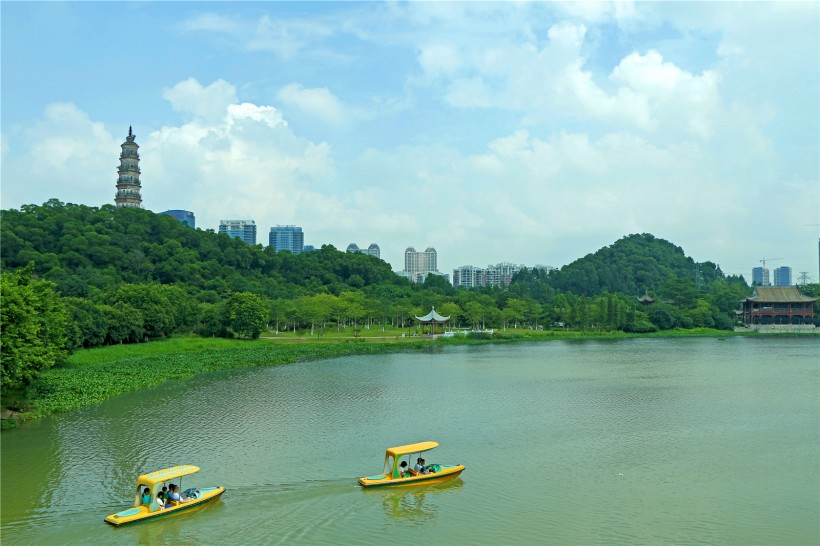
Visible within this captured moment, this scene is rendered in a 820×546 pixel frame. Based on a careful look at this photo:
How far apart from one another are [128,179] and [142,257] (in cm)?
3080

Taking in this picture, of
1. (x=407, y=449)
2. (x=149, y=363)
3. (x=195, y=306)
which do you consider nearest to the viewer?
(x=407, y=449)

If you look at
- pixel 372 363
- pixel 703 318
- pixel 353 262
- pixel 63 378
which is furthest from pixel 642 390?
pixel 353 262

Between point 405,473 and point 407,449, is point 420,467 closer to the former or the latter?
point 405,473

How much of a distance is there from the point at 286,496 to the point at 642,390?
76.2ft

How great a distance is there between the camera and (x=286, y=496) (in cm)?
1723

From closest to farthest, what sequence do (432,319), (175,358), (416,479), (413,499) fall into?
(413,499)
(416,479)
(175,358)
(432,319)

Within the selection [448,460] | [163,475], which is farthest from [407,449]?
[163,475]

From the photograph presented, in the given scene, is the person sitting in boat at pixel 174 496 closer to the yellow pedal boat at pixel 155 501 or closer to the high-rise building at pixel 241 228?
the yellow pedal boat at pixel 155 501

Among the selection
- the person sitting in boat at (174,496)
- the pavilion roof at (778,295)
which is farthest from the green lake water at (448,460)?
the pavilion roof at (778,295)

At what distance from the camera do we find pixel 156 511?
1566cm

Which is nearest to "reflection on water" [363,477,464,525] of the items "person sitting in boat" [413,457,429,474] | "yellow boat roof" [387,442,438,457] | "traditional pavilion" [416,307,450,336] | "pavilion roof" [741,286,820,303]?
"person sitting in boat" [413,457,429,474]

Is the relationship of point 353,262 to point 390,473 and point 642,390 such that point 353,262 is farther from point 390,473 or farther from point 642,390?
point 390,473

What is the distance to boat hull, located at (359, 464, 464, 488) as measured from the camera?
17.9m

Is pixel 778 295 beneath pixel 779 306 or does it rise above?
above
